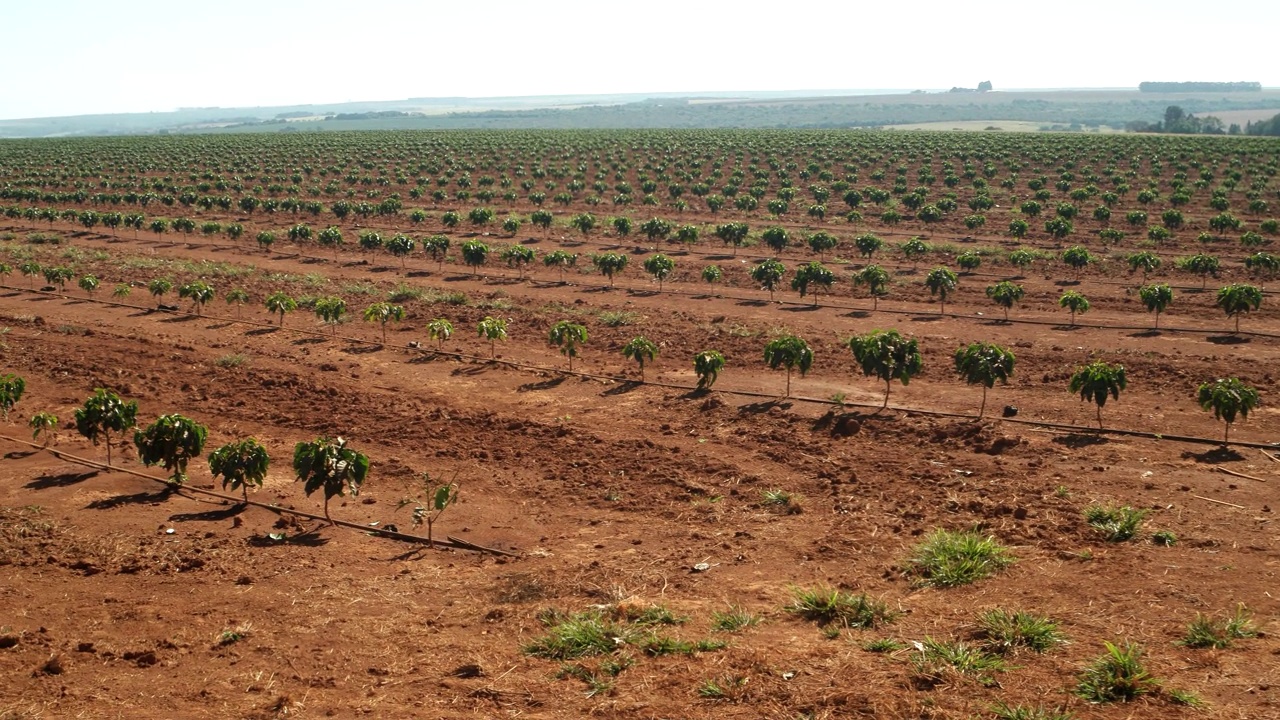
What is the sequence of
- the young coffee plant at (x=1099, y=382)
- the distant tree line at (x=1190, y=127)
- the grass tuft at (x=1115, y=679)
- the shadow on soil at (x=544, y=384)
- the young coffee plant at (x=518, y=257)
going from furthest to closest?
the distant tree line at (x=1190, y=127)
the young coffee plant at (x=518, y=257)
the shadow on soil at (x=544, y=384)
the young coffee plant at (x=1099, y=382)
the grass tuft at (x=1115, y=679)

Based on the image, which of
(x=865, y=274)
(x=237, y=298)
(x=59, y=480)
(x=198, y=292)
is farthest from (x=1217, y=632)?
(x=198, y=292)

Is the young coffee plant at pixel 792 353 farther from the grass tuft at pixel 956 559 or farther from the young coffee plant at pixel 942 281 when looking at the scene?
the young coffee plant at pixel 942 281

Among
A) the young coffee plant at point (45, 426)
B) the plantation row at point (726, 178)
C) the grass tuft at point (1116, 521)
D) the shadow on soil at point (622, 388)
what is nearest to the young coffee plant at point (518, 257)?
the plantation row at point (726, 178)

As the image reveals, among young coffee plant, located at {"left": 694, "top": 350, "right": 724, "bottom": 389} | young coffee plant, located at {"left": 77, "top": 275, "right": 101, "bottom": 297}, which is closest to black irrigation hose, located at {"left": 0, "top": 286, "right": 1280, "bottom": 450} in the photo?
young coffee plant, located at {"left": 694, "top": 350, "right": 724, "bottom": 389}

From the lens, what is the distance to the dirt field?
9.25 meters

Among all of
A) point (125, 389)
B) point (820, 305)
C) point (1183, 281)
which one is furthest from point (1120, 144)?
point (125, 389)

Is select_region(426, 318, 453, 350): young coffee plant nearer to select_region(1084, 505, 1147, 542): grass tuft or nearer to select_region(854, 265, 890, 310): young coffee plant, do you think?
select_region(854, 265, 890, 310): young coffee plant

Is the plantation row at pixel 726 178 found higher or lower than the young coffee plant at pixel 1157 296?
higher

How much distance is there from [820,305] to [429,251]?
52.4 feet

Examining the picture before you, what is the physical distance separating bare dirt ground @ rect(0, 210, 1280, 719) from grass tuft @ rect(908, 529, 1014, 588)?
9.5 inches

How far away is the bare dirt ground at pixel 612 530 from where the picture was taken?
9.24 meters

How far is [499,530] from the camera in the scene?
13875 mm

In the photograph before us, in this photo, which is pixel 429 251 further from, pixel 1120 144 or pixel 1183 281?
pixel 1120 144

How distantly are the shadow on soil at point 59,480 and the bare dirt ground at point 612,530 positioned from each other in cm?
6
